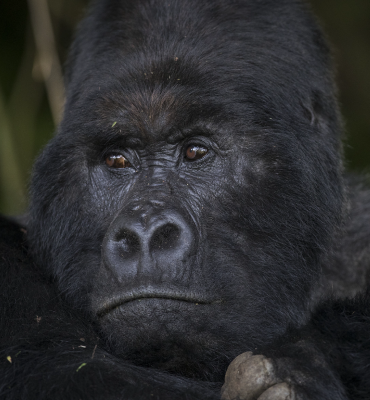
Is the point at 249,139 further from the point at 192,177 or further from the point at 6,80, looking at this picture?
the point at 6,80

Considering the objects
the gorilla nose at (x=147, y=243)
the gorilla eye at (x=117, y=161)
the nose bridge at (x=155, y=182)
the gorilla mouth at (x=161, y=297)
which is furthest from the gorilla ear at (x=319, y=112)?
the gorilla mouth at (x=161, y=297)

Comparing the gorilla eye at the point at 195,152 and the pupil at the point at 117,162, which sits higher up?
the gorilla eye at the point at 195,152

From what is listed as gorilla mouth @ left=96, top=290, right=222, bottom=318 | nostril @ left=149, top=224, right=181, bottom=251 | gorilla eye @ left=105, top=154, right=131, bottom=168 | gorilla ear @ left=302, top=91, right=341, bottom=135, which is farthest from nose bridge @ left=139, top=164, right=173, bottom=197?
gorilla ear @ left=302, top=91, right=341, bottom=135

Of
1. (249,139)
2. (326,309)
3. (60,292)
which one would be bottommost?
(60,292)

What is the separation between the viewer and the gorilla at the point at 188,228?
2.62 metres

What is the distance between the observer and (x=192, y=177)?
313cm

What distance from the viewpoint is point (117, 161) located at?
326 cm

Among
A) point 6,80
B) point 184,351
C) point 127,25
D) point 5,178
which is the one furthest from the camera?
point 6,80

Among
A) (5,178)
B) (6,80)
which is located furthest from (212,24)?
(6,80)

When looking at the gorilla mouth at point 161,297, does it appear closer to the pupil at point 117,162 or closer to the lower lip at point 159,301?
the lower lip at point 159,301

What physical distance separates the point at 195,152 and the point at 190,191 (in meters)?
0.23

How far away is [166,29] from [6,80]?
5142mm

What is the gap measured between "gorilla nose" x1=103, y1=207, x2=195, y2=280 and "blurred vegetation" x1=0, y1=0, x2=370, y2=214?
4.23m

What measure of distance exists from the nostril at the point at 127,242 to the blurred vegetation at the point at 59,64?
13.9 ft
